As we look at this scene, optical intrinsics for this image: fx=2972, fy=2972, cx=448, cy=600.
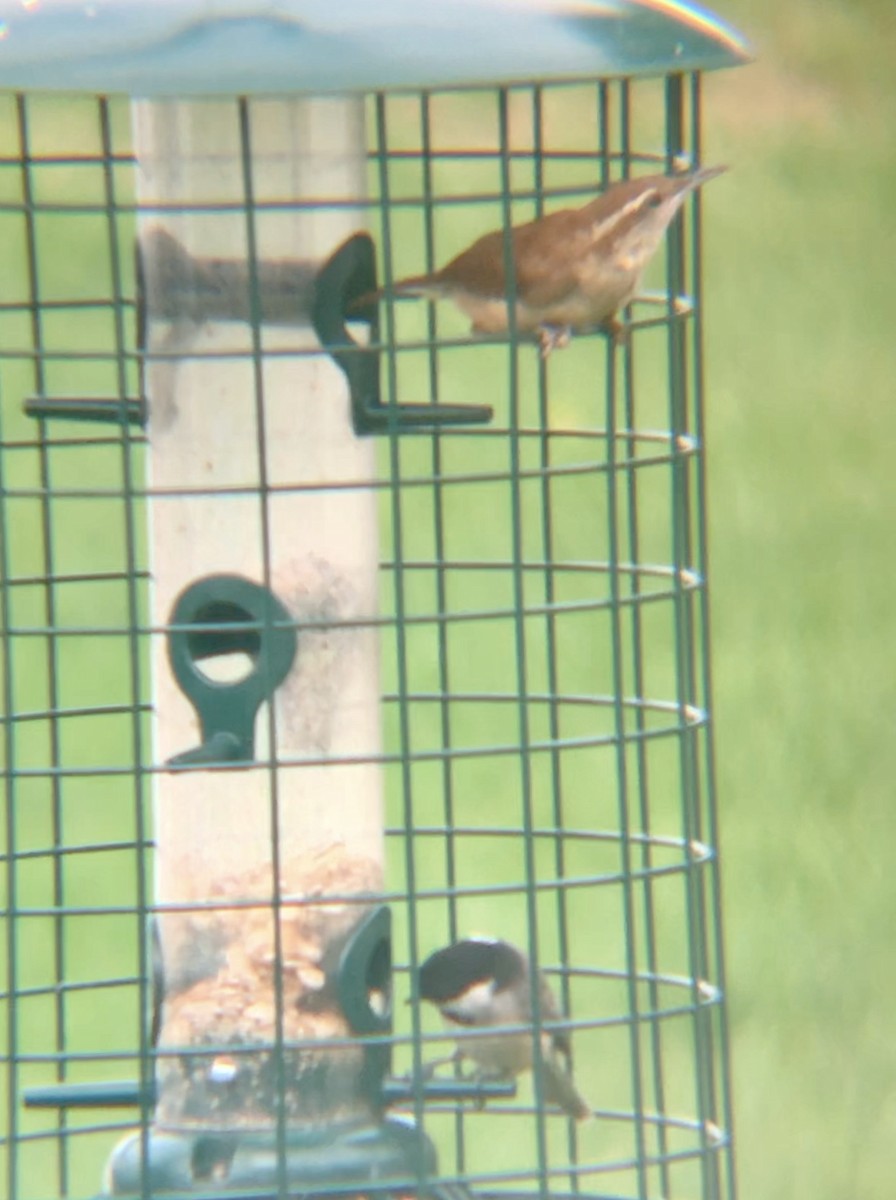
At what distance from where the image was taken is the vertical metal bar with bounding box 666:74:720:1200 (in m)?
3.36

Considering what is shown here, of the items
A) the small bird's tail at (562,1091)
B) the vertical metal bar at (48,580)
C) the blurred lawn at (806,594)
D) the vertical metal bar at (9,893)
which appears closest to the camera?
the vertical metal bar at (9,893)

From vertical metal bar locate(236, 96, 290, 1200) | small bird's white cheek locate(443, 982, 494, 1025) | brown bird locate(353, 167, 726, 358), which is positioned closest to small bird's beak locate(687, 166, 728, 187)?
brown bird locate(353, 167, 726, 358)

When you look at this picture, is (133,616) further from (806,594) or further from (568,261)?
(806,594)

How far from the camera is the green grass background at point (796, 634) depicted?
6.25 m

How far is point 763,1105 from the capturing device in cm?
608

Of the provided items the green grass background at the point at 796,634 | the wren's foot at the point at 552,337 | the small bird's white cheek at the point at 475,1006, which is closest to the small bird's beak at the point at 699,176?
the wren's foot at the point at 552,337

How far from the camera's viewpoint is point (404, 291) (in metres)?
3.41

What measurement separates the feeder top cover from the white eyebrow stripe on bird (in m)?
0.27

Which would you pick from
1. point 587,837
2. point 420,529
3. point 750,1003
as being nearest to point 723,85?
point 420,529

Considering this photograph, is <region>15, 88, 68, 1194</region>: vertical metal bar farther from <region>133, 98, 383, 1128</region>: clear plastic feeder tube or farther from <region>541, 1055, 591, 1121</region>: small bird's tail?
<region>541, 1055, 591, 1121</region>: small bird's tail

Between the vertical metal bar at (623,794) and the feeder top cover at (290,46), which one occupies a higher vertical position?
the feeder top cover at (290,46)

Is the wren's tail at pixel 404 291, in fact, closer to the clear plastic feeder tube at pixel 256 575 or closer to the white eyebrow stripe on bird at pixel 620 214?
the clear plastic feeder tube at pixel 256 575

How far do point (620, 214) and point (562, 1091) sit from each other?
1089 millimetres

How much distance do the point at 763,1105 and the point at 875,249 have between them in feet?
17.7
